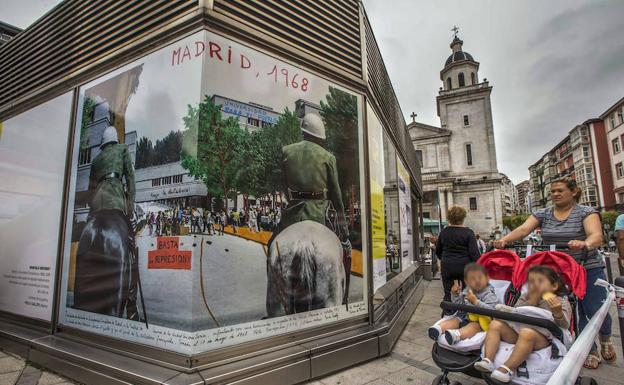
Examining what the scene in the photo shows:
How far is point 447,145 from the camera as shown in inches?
1964

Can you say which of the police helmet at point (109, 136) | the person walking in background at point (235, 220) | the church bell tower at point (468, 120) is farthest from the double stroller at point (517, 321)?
the church bell tower at point (468, 120)

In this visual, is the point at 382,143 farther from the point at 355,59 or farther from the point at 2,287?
the point at 2,287

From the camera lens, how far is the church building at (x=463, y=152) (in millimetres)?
46578

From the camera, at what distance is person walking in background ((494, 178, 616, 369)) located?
333 centimetres

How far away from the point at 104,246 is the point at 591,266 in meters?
5.30

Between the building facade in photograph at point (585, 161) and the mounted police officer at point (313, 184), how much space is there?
1236 inches

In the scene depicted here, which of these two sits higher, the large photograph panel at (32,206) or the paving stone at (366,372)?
the large photograph panel at (32,206)

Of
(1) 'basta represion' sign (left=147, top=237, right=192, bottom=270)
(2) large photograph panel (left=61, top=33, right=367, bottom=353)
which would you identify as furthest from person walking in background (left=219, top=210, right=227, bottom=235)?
(1) 'basta represion' sign (left=147, top=237, right=192, bottom=270)

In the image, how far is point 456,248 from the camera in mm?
4641

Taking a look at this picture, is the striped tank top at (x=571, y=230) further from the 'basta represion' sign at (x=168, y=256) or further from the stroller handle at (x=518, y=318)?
the 'basta represion' sign at (x=168, y=256)

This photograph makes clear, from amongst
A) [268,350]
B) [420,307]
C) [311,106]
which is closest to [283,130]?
[311,106]

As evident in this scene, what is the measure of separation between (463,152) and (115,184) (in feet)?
171

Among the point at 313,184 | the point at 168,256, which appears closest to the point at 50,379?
the point at 168,256

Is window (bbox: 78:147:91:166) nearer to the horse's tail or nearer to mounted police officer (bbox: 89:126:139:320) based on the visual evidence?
mounted police officer (bbox: 89:126:139:320)
